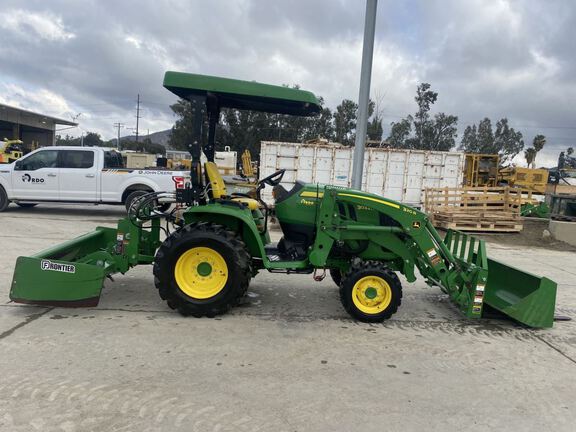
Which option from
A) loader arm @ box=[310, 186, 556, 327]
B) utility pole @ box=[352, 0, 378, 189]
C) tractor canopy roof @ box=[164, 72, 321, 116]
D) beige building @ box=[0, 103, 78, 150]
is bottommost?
loader arm @ box=[310, 186, 556, 327]

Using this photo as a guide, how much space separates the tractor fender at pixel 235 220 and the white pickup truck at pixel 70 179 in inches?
266

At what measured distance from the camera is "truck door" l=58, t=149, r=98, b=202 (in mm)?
11000

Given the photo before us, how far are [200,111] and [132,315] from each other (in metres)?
2.22

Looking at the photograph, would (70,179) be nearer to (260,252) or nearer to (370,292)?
(260,252)

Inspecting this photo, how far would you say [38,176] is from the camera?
36.0 feet

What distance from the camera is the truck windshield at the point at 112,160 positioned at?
36.9ft

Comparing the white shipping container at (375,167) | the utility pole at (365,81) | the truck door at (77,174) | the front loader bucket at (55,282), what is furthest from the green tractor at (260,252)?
the white shipping container at (375,167)

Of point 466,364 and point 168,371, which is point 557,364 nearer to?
point 466,364

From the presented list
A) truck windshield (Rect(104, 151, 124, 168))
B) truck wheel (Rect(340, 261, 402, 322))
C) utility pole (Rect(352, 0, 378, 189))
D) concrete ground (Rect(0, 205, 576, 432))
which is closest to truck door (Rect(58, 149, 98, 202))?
truck windshield (Rect(104, 151, 124, 168))

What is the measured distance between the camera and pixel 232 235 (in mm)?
4352

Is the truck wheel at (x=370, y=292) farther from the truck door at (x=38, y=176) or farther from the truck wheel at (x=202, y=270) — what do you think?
the truck door at (x=38, y=176)

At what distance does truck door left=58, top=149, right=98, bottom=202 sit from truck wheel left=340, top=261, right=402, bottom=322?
350 inches

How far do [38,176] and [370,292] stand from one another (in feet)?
32.9

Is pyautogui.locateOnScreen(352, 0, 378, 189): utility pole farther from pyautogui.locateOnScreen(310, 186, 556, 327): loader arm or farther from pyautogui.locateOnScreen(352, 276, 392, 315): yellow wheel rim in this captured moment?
pyautogui.locateOnScreen(352, 276, 392, 315): yellow wheel rim
